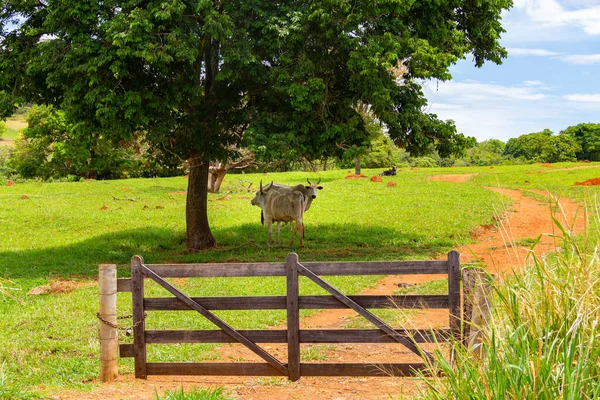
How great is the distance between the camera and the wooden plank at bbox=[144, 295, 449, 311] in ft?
28.6

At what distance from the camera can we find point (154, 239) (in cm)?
2511

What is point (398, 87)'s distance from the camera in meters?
21.6

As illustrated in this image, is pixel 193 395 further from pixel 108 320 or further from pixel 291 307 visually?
pixel 108 320

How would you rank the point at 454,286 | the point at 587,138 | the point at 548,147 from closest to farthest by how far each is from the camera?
the point at 454,286 → the point at 548,147 → the point at 587,138

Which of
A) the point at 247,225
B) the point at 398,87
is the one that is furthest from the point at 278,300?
the point at 247,225

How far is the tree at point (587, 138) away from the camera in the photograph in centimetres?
9619

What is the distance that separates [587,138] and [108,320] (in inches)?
3985

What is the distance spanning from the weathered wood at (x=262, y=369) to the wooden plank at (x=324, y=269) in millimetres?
1338

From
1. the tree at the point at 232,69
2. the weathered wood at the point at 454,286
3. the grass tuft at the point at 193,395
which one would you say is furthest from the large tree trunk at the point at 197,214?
the weathered wood at the point at 454,286

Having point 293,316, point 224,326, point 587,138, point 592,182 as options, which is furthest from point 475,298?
point 587,138

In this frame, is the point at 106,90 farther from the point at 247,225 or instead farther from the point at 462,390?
the point at 462,390

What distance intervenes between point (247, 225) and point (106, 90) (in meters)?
10.6

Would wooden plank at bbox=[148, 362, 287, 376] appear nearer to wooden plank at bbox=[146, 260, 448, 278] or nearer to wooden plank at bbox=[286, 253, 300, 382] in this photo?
wooden plank at bbox=[286, 253, 300, 382]

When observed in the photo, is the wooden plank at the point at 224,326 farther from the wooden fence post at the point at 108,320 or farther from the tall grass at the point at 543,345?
the tall grass at the point at 543,345
